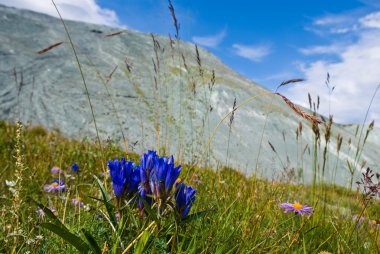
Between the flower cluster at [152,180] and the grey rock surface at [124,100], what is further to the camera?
the grey rock surface at [124,100]

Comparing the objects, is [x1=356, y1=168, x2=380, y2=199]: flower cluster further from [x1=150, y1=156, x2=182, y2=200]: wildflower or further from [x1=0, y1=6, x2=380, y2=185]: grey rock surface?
[x1=0, y1=6, x2=380, y2=185]: grey rock surface

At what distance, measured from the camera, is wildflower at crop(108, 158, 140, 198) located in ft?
5.23

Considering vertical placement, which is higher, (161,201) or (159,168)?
(159,168)

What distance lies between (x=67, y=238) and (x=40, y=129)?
8.00 metres

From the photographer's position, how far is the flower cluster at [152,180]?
1562 mm

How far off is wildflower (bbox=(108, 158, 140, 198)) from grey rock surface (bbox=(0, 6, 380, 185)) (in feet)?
21.1

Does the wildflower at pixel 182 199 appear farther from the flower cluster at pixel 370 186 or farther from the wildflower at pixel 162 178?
the flower cluster at pixel 370 186

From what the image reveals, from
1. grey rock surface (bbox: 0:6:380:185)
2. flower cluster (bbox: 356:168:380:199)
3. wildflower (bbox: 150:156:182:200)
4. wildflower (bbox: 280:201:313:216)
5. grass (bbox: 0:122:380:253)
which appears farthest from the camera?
grey rock surface (bbox: 0:6:380:185)

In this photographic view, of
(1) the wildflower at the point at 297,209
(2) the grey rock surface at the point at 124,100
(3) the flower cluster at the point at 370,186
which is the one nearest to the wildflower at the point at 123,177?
(1) the wildflower at the point at 297,209

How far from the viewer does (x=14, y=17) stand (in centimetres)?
1625

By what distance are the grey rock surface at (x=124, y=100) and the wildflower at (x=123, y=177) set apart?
6.44m

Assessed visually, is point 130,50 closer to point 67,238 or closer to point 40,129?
point 40,129

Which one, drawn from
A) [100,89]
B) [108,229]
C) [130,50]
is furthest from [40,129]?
[130,50]

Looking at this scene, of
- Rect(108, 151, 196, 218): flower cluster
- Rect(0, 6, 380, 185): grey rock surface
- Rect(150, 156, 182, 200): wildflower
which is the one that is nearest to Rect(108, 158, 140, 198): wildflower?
Rect(108, 151, 196, 218): flower cluster
